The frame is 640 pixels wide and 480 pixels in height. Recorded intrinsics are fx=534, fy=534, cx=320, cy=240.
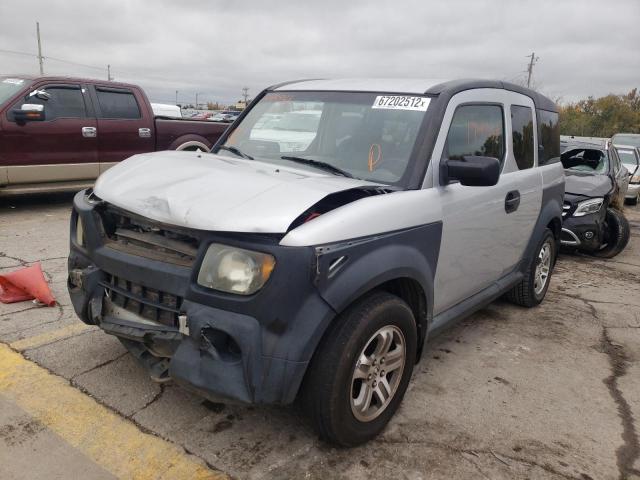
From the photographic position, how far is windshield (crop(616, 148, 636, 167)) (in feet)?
47.5

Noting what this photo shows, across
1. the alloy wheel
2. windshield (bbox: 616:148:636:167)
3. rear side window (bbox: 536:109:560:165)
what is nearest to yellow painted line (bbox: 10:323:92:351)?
the alloy wheel

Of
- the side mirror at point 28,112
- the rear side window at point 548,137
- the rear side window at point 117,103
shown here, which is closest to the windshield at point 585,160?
the rear side window at point 548,137

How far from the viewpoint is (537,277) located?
4.89 metres

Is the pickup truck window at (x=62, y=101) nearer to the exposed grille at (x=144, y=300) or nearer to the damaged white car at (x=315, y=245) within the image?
the damaged white car at (x=315, y=245)

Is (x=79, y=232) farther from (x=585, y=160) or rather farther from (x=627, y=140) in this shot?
(x=627, y=140)

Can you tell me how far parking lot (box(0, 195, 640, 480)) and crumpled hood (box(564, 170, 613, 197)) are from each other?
345 centimetres

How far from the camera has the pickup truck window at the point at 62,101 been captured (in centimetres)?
773

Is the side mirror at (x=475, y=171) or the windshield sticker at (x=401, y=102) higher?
the windshield sticker at (x=401, y=102)

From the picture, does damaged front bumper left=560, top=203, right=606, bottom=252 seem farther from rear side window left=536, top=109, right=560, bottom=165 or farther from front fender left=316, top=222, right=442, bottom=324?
front fender left=316, top=222, right=442, bottom=324

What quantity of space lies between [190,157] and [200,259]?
120 centimetres

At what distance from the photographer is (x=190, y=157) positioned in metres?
3.31

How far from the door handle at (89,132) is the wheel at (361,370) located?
6990 millimetres

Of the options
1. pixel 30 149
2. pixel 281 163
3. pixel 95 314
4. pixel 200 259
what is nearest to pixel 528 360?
pixel 281 163

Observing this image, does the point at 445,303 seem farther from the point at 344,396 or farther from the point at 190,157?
the point at 190,157
